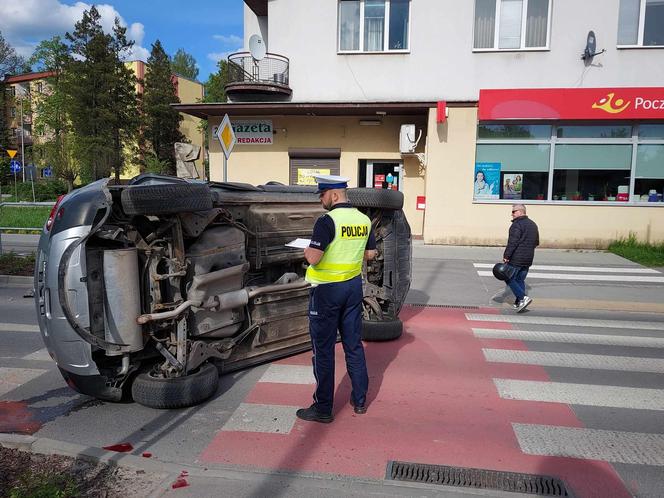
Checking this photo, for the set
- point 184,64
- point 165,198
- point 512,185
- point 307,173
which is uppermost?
Result: point 184,64

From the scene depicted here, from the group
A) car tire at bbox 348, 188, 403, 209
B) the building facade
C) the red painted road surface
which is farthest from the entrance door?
the red painted road surface

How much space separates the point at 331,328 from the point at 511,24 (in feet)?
48.2

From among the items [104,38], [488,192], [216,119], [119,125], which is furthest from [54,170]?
[488,192]

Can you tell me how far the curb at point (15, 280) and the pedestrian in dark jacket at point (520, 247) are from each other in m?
9.03

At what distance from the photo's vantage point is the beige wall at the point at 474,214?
614 inches

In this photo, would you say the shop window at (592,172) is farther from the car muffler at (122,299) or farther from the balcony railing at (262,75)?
the car muffler at (122,299)

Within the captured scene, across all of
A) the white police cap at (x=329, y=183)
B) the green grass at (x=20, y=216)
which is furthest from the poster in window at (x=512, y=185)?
the white police cap at (x=329, y=183)

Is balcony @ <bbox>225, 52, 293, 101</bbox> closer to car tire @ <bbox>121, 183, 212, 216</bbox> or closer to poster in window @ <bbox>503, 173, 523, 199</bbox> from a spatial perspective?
poster in window @ <bbox>503, 173, 523, 199</bbox>

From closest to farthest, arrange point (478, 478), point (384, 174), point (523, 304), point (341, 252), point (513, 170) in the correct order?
point (478, 478), point (341, 252), point (523, 304), point (513, 170), point (384, 174)

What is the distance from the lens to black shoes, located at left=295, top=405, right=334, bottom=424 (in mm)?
4324

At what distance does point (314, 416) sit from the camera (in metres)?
4.34

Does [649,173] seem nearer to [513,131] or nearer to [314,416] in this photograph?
[513,131]

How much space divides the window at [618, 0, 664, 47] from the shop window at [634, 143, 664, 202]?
2990mm

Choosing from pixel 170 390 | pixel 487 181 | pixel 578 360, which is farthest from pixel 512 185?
pixel 170 390
